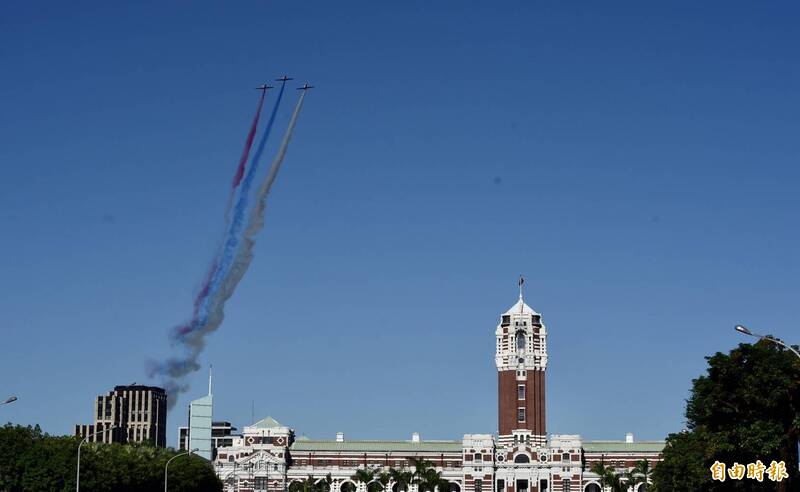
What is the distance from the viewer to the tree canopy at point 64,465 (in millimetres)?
149125

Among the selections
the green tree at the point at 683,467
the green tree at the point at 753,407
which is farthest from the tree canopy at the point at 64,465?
the green tree at the point at 753,407

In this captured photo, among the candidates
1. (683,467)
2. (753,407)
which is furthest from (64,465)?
(753,407)

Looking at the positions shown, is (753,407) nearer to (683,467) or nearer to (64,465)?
(683,467)

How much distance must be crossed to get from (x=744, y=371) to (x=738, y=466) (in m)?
14.6

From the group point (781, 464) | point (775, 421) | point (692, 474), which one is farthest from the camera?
point (692, 474)

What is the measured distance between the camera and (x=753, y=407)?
122000 mm

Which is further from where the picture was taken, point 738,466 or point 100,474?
point 100,474

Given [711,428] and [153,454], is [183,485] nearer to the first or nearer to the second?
[153,454]

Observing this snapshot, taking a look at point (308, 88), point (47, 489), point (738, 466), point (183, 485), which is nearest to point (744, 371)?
point (738, 466)

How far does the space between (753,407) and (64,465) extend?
79.3 meters

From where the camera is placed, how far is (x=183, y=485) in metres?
190

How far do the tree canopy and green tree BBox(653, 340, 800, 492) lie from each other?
7380 cm

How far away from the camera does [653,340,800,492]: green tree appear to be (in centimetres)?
11912

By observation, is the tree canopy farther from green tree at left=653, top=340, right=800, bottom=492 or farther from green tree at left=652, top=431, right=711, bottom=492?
green tree at left=653, top=340, right=800, bottom=492
